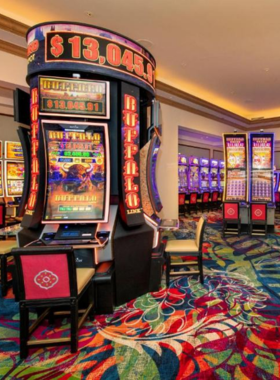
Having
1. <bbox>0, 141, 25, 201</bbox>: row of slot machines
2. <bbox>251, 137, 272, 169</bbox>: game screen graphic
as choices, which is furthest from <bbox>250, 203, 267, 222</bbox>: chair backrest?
<bbox>0, 141, 25, 201</bbox>: row of slot machines

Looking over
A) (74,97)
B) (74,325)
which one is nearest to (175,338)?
(74,325)

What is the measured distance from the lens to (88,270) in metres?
2.16

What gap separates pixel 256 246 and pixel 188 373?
3604 millimetres

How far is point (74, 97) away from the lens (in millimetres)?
2369

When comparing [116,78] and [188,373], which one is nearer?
[188,373]

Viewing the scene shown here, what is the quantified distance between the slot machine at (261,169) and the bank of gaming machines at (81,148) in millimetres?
3996

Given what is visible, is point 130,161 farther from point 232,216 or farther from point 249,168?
point 249,168

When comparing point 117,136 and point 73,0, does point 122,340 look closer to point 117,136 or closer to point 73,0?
point 117,136

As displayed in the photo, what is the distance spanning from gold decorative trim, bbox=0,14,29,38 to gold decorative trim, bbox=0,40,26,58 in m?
0.22

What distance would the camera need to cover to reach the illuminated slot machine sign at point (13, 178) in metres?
5.23

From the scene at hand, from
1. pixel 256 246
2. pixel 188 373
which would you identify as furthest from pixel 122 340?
pixel 256 246

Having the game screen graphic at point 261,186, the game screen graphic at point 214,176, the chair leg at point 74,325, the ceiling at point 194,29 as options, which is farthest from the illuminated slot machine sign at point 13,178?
the game screen graphic at point 214,176

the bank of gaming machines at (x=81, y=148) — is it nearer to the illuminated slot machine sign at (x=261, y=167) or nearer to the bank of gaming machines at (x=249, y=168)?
the bank of gaming machines at (x=249, y=168)

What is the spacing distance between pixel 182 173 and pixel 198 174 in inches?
39.0
